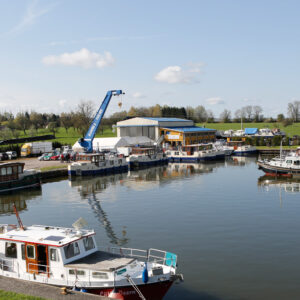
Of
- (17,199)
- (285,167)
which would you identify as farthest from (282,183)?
(17,199)

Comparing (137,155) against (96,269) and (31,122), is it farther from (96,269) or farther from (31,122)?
(31,122)

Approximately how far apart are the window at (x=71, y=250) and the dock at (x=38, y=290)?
72.0 inches

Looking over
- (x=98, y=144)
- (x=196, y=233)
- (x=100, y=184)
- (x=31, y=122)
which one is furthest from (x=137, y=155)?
(x=31, y=122)

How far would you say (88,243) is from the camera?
19.4 meters

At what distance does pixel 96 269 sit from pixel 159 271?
122 inches

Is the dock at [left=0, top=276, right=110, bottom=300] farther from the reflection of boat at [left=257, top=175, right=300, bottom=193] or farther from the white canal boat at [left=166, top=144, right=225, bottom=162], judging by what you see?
the white canal boat at [left=166, top=144, right=225, bottom=162]

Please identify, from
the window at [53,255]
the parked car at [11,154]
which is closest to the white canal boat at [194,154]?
the parked car at [11,154]

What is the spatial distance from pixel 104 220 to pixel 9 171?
2430 centimetres

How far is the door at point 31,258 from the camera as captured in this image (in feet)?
61.3

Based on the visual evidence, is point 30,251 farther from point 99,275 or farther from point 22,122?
point 22,122

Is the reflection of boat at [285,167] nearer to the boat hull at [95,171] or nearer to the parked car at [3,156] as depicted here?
the boat hull at [95,171]

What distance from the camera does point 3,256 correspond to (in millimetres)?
19859

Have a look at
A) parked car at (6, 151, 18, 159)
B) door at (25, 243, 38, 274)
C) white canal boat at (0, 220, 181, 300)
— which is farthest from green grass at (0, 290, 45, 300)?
parked car at (6, 151, 18, 159)

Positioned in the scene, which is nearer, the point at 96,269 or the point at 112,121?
the point at 96,269
